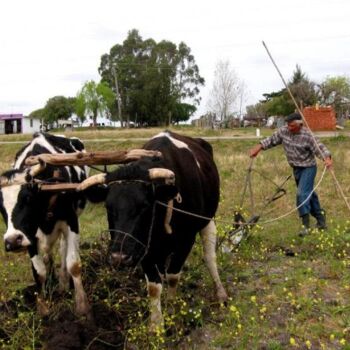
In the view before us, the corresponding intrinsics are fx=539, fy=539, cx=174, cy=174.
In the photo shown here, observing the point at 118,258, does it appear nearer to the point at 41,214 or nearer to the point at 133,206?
the point at 133,206

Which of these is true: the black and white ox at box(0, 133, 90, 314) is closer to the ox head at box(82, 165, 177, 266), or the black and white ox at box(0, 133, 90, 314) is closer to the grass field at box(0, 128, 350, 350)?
the grass field at box(0, 128, 350, 350)

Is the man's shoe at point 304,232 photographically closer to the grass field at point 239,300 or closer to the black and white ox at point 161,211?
the grass field at point 239,300

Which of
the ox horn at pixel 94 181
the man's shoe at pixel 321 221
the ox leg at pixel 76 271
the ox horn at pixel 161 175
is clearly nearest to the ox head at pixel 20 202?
the ox leg at pixel 76 271

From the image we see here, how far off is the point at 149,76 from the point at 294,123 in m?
53.2

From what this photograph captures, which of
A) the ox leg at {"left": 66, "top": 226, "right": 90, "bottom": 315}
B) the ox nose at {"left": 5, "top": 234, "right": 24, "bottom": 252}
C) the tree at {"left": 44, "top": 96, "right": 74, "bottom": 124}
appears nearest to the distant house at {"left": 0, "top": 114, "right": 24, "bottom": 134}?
the tree at {"left": 44, "top": 96, "right": 74, "bottom": 124}

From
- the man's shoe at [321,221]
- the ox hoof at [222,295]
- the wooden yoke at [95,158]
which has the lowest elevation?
the ox hoof at [222,295]

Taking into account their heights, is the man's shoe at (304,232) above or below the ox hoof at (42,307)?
above

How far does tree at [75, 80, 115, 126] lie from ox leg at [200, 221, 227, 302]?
60.0 metres

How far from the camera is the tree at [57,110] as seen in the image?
7838 cm

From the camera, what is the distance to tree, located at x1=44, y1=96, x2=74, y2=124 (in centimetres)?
7838

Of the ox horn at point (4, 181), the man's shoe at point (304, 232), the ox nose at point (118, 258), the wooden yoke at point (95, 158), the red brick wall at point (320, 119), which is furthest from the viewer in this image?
the red brick wall at point (320, 119)

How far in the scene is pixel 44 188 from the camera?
537cm

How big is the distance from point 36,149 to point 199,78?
6542cm

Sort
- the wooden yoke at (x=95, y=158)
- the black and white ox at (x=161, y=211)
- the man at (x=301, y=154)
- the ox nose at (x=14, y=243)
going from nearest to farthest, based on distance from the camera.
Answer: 1. the black and white ox at (x=161, y=211)
2. the ox nose at (x=14, y=243)
3. the wooden yoke at (x=95, y=158)
4. the man at (x=301, y=154)
